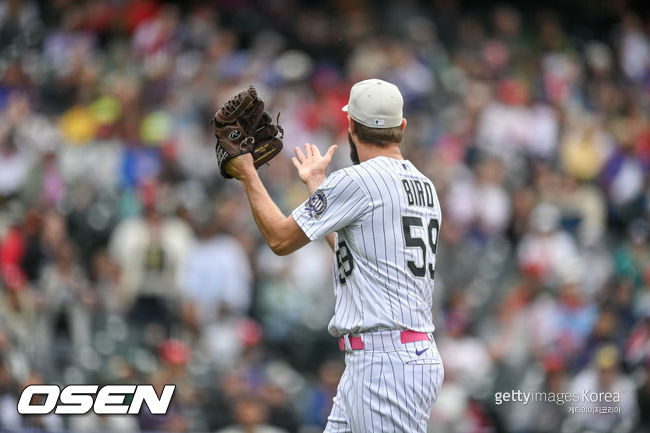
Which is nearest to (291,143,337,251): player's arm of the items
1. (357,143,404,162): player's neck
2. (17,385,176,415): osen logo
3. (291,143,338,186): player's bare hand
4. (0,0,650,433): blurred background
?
(291,143,338,186): player's bare hand

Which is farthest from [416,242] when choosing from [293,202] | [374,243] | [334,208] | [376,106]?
[293,202]

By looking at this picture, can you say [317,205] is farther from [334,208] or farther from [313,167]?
[313,167]

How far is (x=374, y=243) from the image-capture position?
169 inches

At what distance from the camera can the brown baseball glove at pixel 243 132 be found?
15.1 feet

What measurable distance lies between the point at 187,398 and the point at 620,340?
3.96m

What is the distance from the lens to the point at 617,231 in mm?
11727

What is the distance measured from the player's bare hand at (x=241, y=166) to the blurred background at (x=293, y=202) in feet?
13.5

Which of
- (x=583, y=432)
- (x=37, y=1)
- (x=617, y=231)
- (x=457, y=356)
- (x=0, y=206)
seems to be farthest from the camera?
(x=37, y=1)

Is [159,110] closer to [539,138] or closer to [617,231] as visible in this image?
[539,138]

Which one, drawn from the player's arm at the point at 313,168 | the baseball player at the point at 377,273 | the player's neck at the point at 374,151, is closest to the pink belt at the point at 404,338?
the baseball player at the point at 377,273

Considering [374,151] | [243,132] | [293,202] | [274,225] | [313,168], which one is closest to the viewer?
[274,225]

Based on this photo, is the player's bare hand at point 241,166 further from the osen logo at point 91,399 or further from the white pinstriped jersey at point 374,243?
the osen logo at point 91,399

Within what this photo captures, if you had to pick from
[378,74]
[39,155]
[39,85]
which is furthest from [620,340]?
[39,85]

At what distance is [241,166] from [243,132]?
185mm
